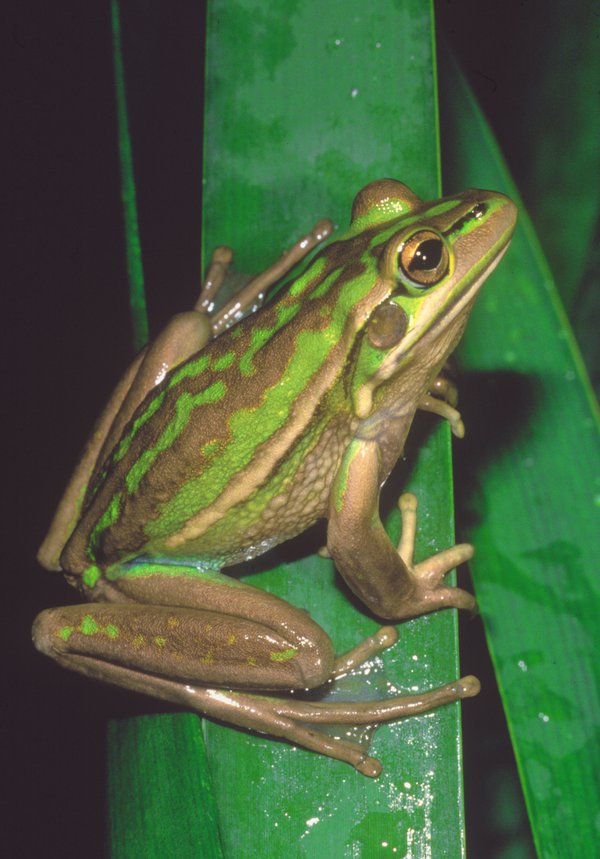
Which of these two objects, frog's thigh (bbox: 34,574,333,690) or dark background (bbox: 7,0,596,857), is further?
dark background (bbox: 7,0,596,857)

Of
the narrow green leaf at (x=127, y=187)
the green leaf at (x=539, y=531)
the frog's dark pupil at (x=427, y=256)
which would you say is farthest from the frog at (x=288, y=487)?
the narrow green leaf at (x=127, y=187)

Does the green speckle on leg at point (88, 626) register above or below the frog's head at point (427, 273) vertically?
below

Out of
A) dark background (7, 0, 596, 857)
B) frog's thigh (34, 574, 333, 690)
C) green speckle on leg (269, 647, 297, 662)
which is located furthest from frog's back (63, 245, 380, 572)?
dark background (7, 0, 596, 857)

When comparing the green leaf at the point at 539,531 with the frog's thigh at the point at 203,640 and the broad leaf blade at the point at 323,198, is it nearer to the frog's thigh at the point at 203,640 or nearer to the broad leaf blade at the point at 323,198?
the broad leaf blade at the point at 323,198

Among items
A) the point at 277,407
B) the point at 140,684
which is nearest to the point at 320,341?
the point at 277,407

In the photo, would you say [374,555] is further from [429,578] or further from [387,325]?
[387,325]

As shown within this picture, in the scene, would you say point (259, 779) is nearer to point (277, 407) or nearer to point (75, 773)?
point (277, 407)

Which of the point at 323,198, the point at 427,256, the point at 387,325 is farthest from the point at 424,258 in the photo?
the point at 323,198

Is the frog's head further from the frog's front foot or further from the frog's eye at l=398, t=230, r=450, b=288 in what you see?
the frog's front foot
